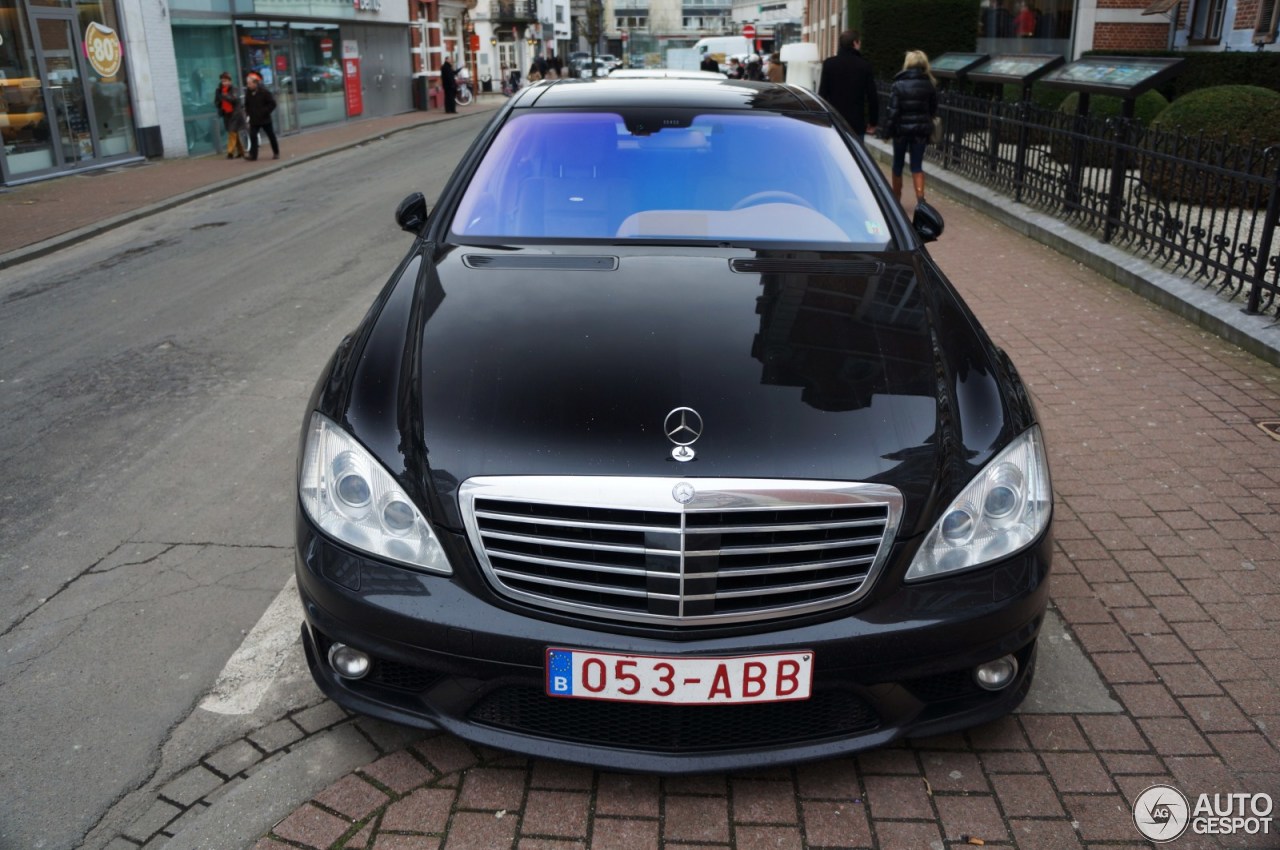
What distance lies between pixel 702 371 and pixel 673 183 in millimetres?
1354

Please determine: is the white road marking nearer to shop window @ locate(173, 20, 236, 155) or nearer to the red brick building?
the red brick building

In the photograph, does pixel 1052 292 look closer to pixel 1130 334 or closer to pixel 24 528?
pixel 1130 334

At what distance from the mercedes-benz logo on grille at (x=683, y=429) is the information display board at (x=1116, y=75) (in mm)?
8577

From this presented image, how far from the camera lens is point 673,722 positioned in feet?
8.72

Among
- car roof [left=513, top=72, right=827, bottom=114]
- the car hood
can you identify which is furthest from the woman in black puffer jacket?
the car hood

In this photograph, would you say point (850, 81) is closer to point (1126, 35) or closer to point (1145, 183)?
point (1145, 183)

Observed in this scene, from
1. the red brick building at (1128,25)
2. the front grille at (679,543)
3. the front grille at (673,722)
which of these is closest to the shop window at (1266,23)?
the red brick building at (1128,25)

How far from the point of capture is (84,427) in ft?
19.0

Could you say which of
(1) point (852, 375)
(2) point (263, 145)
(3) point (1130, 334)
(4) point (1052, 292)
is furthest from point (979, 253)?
(2) point (263, 145)

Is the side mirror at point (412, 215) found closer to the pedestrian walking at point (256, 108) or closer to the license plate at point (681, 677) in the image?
the license plate at point (681, 677)

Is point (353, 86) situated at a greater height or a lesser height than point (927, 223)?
lesser

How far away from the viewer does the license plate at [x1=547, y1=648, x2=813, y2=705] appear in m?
2.55

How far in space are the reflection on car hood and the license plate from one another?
17.3 inches

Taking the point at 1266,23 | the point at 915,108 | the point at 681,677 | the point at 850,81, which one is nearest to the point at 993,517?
the point at 681,677
